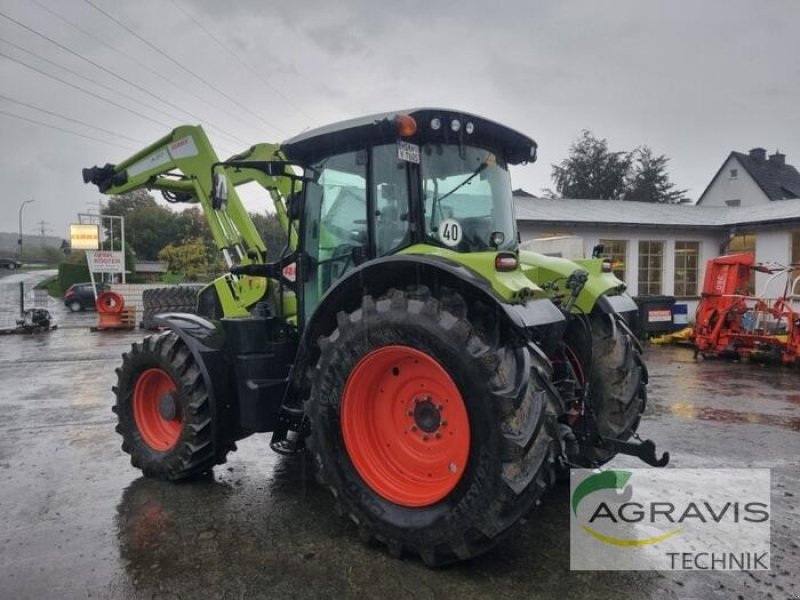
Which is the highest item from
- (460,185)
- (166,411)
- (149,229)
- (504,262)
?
(149,229)

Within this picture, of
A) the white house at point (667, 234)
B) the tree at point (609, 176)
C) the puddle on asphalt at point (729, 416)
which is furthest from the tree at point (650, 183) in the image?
the puddle on asphalt at point (729, 416)

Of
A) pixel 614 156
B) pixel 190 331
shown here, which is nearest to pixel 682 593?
pixel 190 331

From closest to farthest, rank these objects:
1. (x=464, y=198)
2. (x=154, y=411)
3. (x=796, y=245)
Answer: (x=464, y=198), (x=154, y=411), (x=796, y=245)

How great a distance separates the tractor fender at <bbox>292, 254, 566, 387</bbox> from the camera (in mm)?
3053

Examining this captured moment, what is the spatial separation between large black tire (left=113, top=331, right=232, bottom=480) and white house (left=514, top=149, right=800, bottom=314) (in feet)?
41.1

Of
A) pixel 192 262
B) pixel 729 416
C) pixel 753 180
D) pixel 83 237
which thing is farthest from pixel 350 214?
pixel 192 262

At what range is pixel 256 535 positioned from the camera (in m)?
3.55

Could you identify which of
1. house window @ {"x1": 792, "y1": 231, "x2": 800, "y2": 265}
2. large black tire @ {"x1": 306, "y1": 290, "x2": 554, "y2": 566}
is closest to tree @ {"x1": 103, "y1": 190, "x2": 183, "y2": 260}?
house window @ {"x1": 792, "y1": 231, "x2": 800, "y2": 265}

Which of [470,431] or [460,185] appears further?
[460,185]

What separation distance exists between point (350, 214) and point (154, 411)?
95.1 inches

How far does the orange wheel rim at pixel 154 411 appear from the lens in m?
4.68

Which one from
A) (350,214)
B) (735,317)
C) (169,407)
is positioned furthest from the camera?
(735,317)

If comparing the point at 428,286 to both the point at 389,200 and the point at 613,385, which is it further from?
the point at 613,385

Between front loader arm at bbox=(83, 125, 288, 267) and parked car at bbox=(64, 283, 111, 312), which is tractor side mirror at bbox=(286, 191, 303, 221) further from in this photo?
parked car at bbox=(64, 283, 111, 312)
